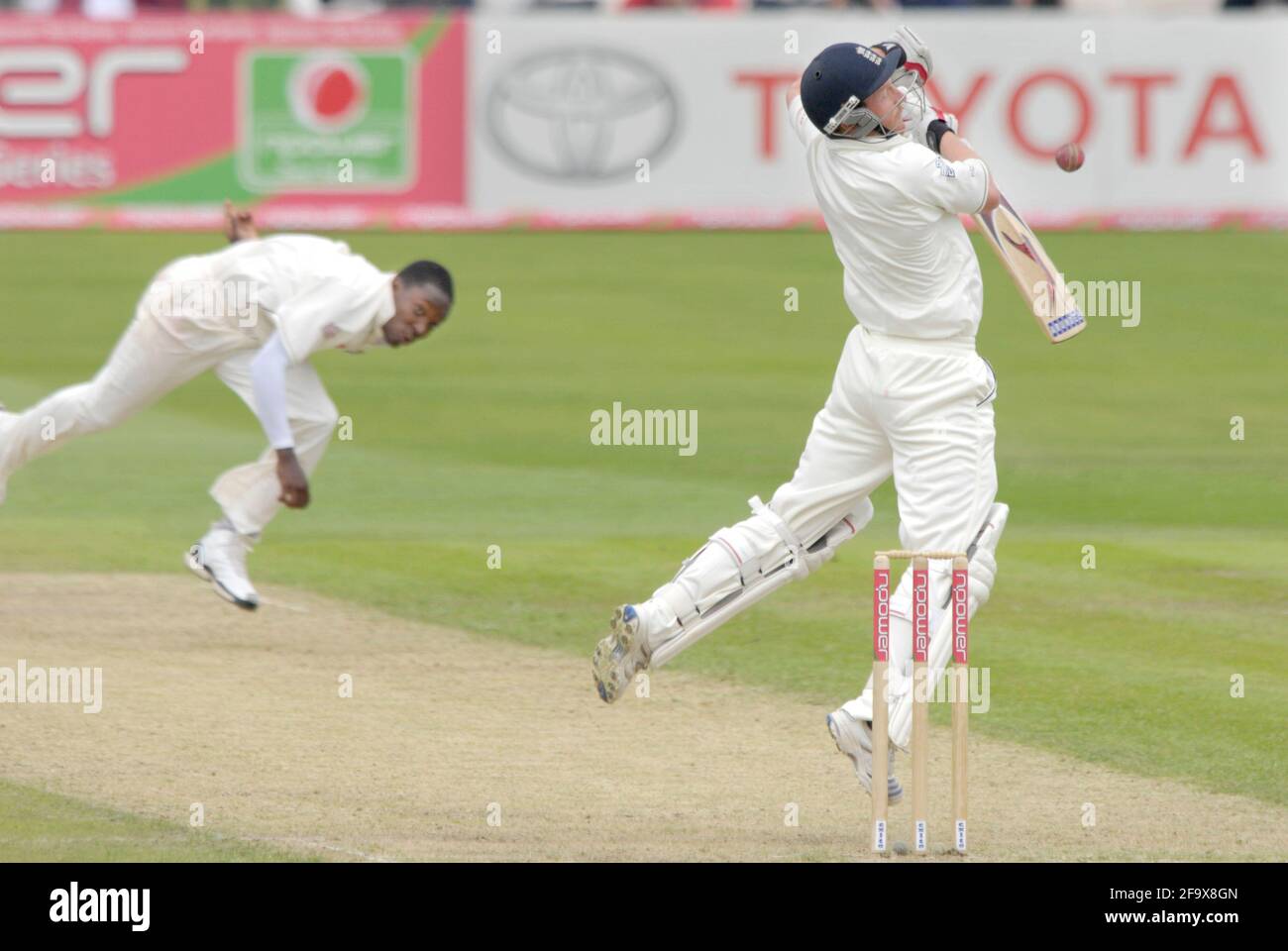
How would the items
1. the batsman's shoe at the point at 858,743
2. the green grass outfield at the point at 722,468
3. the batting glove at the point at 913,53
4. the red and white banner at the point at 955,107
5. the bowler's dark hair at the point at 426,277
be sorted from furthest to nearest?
1. the red and white banner at the point at 955,107
2. the green grass outfield at the point at 722,468
3. the bowler's dark hair at the point at 426,277
4. the batting glove at the point at 913,53
5. the batsman's shoe at the point at 858,743

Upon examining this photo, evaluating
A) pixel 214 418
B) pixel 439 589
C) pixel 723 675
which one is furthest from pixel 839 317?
pixel 723 675

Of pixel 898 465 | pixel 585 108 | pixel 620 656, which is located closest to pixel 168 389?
pixel 620 656

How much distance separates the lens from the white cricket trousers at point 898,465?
785 centimetres

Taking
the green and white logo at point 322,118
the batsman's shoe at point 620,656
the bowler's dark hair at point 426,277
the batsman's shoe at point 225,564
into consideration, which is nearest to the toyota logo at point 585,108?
the green and white logo at point 322,118

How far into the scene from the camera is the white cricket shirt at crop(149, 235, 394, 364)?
9.70 meters

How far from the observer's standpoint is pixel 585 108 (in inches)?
892

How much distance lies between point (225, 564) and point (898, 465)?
3.67m

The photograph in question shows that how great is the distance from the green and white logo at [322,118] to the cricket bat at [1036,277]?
586 inches

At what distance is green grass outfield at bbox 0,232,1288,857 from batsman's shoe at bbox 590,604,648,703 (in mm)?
1600

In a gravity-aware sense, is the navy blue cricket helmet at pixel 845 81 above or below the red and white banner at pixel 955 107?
below

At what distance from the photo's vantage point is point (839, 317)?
2072 centimetres

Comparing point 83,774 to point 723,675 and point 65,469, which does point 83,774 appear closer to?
point 723,675

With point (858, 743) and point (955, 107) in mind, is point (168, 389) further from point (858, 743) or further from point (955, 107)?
point (955, 107)

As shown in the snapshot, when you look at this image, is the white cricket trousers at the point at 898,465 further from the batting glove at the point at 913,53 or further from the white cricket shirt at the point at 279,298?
the white cricket shirt at the point at 279,298
